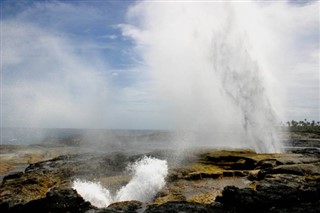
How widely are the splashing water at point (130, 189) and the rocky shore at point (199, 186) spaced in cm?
93

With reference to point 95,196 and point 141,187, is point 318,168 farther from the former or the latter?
point 95,196

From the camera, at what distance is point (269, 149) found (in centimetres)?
5453

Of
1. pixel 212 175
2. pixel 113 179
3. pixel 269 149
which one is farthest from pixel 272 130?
pixel 113 179

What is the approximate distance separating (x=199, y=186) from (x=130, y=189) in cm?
667

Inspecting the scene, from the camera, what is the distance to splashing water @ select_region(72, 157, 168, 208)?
25.9 metres

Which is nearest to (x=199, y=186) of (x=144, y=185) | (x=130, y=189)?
(x=144, y=185)

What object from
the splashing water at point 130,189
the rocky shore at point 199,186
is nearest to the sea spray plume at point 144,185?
the splashing water at point 130,189

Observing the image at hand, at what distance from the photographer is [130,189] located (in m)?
27.9

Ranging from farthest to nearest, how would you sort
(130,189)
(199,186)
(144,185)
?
(199,186)
(144,185)
(130,189)

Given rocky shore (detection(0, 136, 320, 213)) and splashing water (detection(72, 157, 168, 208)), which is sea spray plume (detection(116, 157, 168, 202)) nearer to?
splashing water (detection(72, 157, 168, 208))

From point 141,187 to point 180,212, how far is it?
39.6 ft

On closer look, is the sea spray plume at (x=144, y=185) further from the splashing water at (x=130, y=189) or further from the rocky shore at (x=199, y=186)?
the rocky shore at (x=199, y=186)

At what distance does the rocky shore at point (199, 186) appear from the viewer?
1831cm

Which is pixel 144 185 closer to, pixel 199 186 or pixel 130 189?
pixel 130 189
